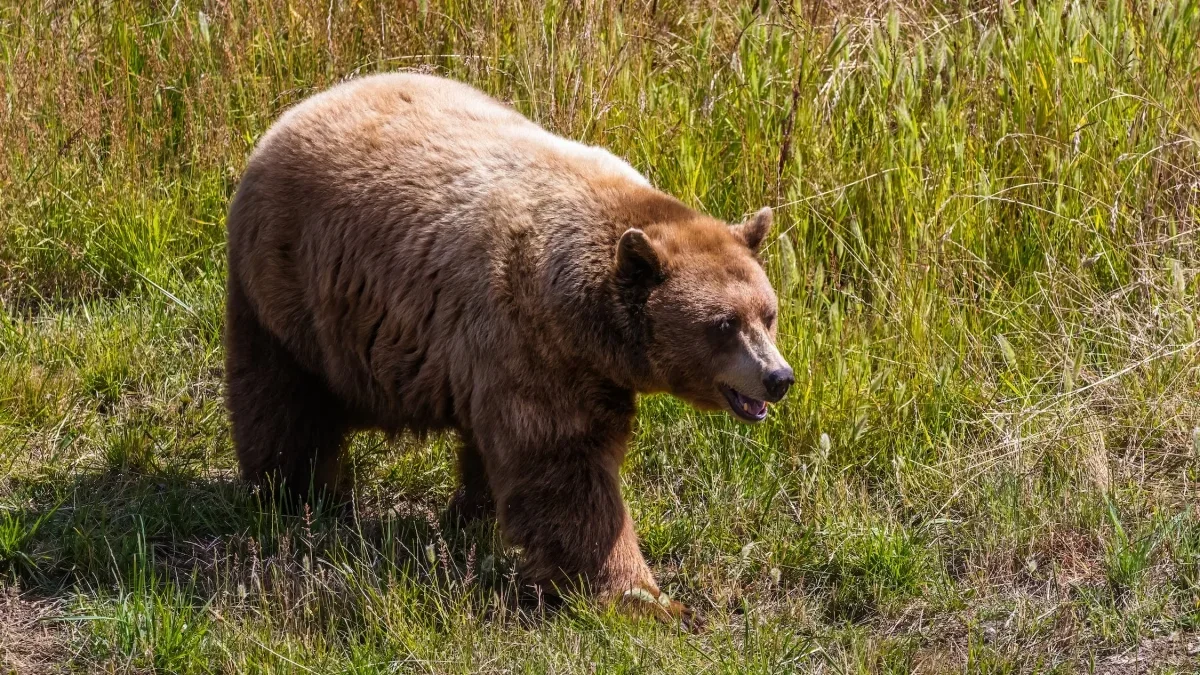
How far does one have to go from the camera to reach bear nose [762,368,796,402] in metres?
4.39

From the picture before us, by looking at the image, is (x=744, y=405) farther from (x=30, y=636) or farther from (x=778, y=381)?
(x=30, y=636)

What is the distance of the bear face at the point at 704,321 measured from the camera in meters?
4.48

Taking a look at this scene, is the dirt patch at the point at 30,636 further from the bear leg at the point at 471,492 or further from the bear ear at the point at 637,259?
the bear ear at the point at 637,259

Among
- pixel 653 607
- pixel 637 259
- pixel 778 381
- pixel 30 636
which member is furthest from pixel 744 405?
pixel 30 636

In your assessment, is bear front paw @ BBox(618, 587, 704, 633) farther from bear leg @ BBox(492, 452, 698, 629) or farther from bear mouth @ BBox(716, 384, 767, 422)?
bear mouth @ BBox(716, 384, 767, 422)

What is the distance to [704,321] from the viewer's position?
14.8ft

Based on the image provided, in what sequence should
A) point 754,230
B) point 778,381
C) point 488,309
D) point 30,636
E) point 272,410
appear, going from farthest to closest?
point 272,410 → point 754,230 → point 488,309 → point 30,636 → point 778,381

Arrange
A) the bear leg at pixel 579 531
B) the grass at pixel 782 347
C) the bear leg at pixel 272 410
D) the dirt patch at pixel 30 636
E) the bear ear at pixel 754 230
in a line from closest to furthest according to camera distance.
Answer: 1. the dirt patch at pixel 30 636
2. the grass at pixel 782 347
3. the bear leg at pixel 579 531
4. the bear ear at pixel 754 230
5. the bear leg at pixel 272 410

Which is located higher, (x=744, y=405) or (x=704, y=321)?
(x=704, y=321)

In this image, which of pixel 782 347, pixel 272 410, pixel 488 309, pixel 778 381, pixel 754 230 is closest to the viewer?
pixel 778 381

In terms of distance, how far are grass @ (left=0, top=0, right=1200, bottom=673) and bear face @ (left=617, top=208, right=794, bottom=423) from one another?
2.38 feet

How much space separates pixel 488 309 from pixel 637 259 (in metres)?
0.53

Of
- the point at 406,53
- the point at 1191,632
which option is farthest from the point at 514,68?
the point at 1191,632

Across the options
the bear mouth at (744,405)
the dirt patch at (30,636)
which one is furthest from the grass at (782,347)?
the bear mouth at (744,405)
